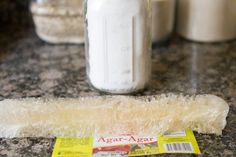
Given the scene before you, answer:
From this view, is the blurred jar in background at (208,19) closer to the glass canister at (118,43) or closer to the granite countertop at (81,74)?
the granite countertop at (81,74)

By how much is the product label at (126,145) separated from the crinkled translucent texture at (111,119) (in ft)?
0.03

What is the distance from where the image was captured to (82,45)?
855 millimetres

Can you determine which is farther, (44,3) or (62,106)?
(44,3)

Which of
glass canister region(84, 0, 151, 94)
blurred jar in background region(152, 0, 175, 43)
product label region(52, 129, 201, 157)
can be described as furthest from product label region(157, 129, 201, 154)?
blurred jar in background region(152, 0, 175, 43)

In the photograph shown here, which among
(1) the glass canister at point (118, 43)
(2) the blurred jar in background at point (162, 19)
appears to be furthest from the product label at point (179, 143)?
(2) the blurred jar in background at point (162, 19)

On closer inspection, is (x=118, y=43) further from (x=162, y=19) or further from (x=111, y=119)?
(x=162, y=19)

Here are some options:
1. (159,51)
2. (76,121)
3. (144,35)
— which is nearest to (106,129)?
(76,121)

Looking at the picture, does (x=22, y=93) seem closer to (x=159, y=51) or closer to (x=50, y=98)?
(x=50, y=98)

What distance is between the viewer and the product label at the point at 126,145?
1.61 feet

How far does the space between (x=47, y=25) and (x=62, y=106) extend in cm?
31

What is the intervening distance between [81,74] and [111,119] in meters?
0.21

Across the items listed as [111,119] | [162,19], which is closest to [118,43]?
[111,119]

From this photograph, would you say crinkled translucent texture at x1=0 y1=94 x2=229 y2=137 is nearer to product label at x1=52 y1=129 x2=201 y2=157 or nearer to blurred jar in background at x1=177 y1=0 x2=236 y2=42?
product label at x1=52 y1=129 x2=201 y2=157

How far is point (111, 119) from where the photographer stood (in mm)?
530
